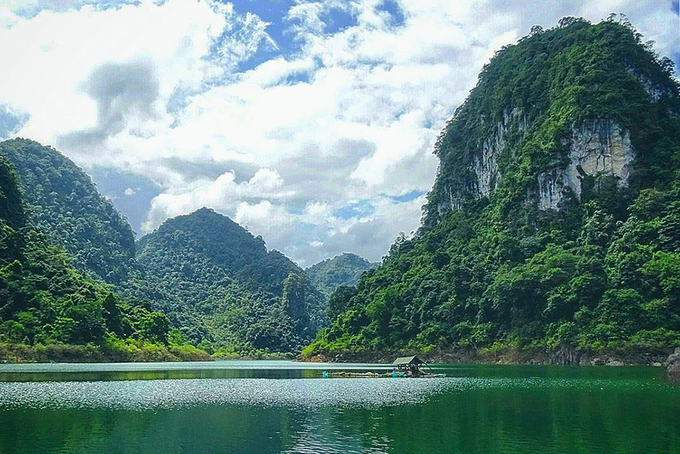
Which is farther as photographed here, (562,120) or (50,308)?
(562,120)

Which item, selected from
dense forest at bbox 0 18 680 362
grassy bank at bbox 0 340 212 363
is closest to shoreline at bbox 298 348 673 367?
dense forest at bbox 0 18 680 362

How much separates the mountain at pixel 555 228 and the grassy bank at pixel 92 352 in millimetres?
35473

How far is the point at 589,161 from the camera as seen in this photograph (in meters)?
116

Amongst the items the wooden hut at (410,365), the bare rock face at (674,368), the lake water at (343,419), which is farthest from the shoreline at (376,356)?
the lake water at (343,419)

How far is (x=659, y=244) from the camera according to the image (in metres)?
91.2

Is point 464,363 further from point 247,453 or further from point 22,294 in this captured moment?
point 247,453

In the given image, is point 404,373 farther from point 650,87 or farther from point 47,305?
point 650,87

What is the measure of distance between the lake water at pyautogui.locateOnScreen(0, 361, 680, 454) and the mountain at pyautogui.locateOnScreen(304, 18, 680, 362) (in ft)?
134

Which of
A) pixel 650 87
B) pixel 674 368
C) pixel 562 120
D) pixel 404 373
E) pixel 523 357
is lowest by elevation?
pixel 404 373

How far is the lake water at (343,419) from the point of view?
2553 centimetres

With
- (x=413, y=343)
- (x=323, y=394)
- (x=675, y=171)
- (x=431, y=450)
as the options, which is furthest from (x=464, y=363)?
(x=431, y=450)

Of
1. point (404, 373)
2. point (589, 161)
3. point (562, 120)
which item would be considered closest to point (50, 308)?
point (404, 373)

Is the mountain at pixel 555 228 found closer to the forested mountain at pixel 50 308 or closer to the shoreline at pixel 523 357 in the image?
the shoreline at pixel 523 357

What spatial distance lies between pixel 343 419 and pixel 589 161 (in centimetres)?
9695
